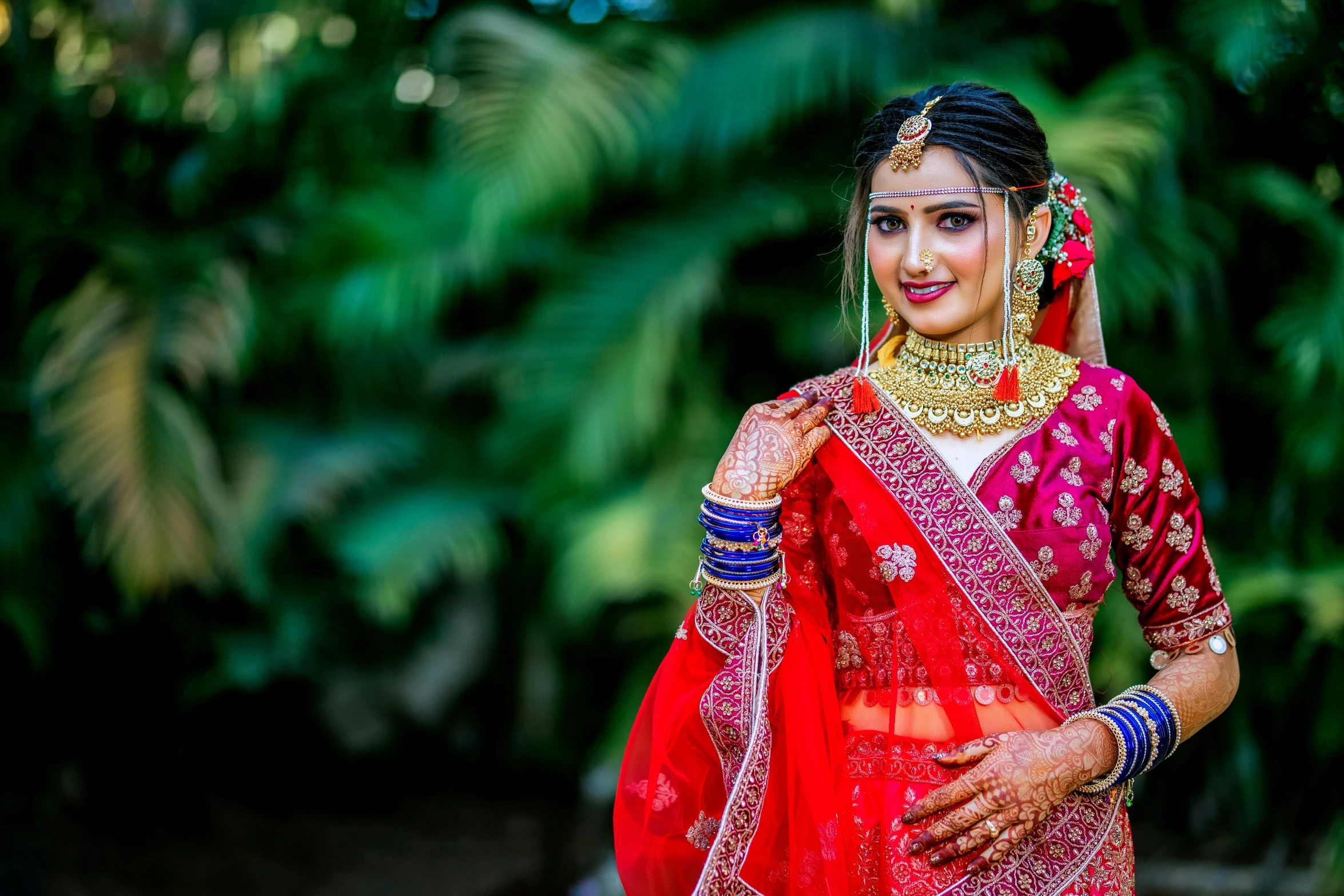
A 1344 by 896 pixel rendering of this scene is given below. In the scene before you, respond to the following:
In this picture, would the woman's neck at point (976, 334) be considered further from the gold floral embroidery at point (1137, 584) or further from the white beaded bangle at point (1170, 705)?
the white beaded bangle at point (1170, 705)

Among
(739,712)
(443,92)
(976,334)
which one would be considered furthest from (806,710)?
(443,92)

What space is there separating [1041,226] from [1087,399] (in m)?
0.23

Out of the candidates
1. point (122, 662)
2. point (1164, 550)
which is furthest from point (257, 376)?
point (1164, 550)

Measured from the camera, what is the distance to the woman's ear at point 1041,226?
1412 mm

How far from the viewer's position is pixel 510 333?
4.40 metres

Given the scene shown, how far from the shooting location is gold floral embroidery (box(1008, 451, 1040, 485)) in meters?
1.36

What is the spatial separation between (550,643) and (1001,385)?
10.7ft

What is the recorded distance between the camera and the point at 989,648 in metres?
1.34

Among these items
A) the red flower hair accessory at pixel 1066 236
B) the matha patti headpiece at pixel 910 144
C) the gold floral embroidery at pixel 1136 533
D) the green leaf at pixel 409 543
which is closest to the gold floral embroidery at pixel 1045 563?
the gold floral embroidery at pixel 1136 533

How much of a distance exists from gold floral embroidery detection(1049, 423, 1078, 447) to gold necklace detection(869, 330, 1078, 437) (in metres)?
0.02

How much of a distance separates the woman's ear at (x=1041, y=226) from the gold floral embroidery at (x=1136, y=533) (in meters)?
0.36

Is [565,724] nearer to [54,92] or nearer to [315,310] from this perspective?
[315,310]

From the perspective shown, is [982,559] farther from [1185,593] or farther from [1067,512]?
[1185,593]

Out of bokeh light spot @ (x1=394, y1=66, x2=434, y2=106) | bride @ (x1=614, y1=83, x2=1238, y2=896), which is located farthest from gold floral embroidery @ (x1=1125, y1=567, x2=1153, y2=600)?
bokeh light spot @ (x1=394, y1=66, x2=434, y2=106)
